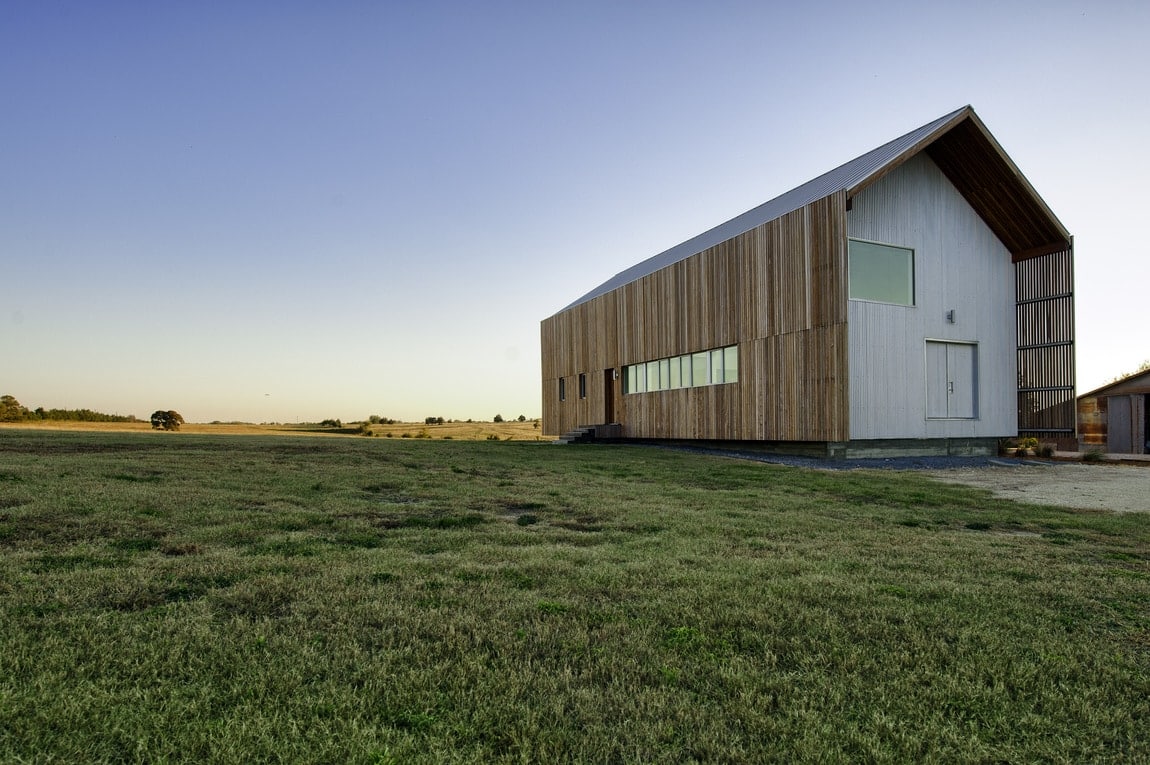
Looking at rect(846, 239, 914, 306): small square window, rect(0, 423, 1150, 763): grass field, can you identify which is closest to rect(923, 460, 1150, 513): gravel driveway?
rect(0, 423, 1150, 763): grass field

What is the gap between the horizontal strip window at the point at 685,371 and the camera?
18.6m

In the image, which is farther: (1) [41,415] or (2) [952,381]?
(1) [41,415]

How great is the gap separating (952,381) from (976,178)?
18.9ft

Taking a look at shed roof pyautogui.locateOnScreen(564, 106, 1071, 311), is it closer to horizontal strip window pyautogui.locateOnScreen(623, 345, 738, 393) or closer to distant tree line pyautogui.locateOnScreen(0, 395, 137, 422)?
horizontal strip window pyautogui.locateOnScreen(623, 345, 738, 393)

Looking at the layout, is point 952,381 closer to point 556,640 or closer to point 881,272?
point 881,272

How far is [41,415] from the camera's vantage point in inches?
1526

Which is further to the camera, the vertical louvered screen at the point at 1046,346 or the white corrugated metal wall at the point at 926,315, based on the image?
the vertical louvered screen at the point at 1046,346

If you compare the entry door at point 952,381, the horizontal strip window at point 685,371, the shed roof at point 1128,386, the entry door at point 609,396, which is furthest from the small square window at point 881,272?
the shed roof at point 1128,386

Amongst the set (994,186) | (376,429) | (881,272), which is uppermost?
(994,186)

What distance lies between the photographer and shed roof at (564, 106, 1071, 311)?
15281 millimetres

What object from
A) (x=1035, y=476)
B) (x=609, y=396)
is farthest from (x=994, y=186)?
(x=609, y=396)

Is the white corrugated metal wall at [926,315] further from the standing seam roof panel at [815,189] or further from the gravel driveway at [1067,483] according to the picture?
the gravel driveway at [1067,483]

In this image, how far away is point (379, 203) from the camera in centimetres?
2180

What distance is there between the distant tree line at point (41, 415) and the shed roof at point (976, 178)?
1781 inches
